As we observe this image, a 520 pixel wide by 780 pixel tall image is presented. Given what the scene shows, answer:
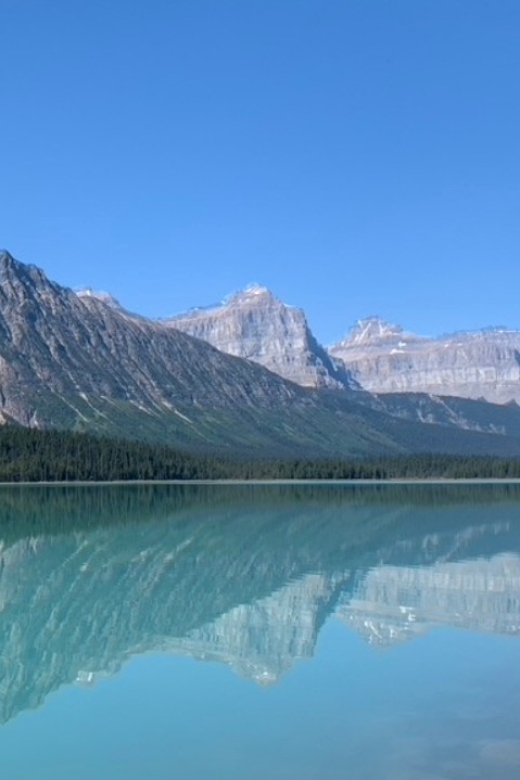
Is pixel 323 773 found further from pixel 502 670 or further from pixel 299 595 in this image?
pixel 299 595

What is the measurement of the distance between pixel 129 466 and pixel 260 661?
15033 cm

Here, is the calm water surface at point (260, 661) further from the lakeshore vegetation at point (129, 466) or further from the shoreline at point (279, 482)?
the lakeshore vegetation at point (129, 466)

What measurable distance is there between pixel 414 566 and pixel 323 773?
3133 centimetres

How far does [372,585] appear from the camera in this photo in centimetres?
4159

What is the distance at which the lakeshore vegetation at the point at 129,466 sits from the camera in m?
163

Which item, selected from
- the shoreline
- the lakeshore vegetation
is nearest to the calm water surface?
the shoreline

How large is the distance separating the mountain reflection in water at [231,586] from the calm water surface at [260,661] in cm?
11

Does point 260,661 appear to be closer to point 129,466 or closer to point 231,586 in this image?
point 231,586

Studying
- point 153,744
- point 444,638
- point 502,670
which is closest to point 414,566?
point 444,638

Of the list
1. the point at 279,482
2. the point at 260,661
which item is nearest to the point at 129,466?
the point at 279,482

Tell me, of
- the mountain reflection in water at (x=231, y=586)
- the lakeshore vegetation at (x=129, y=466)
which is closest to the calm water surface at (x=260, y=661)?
the mountain reflection in water at (x=231, y=586)

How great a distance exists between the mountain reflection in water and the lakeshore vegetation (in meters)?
79.6

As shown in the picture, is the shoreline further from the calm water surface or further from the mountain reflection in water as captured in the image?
the calm water surface

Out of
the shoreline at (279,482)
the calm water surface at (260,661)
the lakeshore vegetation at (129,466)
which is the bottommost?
the calm water surface at (260,661)
